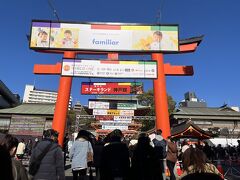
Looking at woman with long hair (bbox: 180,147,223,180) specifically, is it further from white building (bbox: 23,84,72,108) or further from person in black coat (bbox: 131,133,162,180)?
white building (bbox: 23,84,72,108)

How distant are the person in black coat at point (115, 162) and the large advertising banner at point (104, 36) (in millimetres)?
8457

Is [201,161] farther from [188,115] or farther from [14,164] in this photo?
[188,115]

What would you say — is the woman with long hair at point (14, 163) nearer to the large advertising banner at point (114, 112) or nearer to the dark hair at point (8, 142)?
the dark hair at point (8, 142)

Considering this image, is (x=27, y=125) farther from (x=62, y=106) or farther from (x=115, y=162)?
(x=115, y=162)

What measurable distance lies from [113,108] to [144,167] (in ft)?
56.4

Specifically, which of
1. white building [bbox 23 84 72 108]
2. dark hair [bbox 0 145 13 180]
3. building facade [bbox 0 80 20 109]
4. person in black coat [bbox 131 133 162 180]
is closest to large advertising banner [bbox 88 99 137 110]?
building facade [bbox 0 80 20 109]

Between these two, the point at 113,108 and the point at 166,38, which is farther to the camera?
the point at 113,108

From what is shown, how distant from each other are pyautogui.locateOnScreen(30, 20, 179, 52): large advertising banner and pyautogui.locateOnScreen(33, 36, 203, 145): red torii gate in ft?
7.51

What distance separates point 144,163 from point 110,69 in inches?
345

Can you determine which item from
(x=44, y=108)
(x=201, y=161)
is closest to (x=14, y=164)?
(x=201, y=161)

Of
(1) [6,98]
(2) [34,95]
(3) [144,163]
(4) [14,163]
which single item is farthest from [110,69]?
Answer: (2) [34,95]

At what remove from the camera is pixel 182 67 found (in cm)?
1717

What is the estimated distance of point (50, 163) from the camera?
5.01 metres

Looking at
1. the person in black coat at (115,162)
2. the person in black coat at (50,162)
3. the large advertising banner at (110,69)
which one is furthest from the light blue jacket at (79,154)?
the large advertising banner at (110,69)
